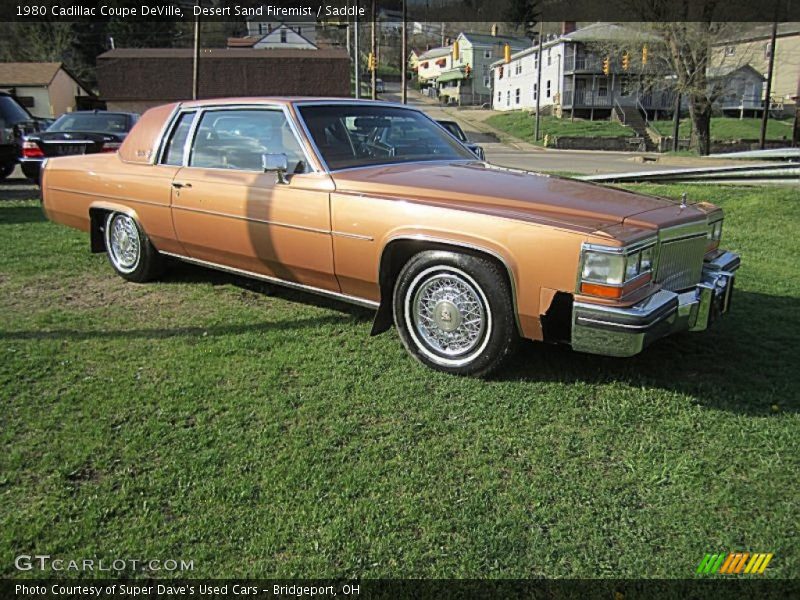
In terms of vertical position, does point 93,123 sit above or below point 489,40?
below

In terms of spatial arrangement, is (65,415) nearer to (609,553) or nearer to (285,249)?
(285,249)

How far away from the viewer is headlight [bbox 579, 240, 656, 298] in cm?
324

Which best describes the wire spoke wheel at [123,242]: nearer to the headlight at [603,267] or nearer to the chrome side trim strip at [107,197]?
the chrome side trim strip at [107,197]

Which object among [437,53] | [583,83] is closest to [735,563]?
[583,83]

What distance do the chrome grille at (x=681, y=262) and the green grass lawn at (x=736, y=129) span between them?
40.5 metres

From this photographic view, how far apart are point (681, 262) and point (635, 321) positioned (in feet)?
2.70

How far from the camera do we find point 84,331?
15.0 feet

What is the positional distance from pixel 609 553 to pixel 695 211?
2380 millimetres

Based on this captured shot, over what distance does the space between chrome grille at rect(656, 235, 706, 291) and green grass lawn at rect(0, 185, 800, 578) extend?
58 cm

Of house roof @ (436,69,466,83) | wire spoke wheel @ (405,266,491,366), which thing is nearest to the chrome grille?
wire spoke wheel @ (405,266,491,366)

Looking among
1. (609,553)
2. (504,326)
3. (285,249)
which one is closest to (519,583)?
(609,553)

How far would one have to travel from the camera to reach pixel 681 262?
12.6 feet

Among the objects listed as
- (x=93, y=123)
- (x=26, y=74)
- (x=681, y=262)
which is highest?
(x=26, y=74)

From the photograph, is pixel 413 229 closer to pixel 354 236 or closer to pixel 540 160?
pixel 354 236
